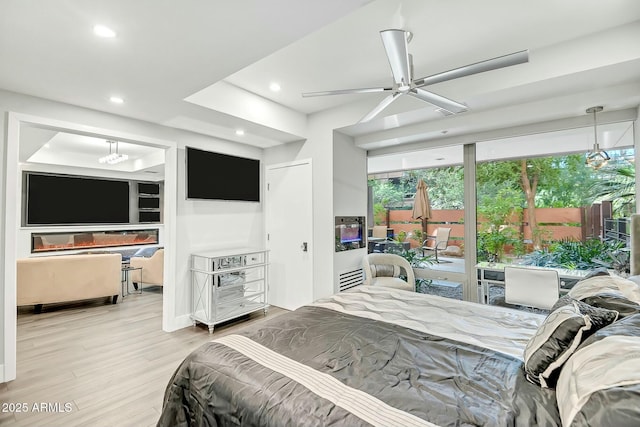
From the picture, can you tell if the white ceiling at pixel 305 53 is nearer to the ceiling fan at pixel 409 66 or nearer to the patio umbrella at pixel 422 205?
the ceiling fan at pixel 409 66

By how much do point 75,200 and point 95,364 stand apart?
557 cm

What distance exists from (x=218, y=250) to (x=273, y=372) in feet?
10.5

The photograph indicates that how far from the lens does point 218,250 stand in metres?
4.36

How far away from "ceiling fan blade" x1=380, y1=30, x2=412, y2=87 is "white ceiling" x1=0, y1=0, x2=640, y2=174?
208 mm

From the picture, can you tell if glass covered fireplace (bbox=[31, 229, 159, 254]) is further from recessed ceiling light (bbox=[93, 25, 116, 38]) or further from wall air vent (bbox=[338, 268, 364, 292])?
recessed ceiling light (bbox=[93, 25, 116, 38])

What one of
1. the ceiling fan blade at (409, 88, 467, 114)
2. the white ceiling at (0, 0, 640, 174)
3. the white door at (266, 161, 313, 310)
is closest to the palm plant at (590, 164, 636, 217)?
the white ceiling at (0, 0, 640, 174)

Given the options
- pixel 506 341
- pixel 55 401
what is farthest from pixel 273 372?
pixel 55 401

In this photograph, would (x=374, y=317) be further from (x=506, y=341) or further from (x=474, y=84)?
(x=474, y=84)

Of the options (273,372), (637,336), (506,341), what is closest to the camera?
(637,336)

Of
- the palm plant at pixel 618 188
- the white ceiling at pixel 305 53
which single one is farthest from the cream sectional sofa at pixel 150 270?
the palm plant at pixel 618 188

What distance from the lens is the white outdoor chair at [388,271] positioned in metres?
3.97

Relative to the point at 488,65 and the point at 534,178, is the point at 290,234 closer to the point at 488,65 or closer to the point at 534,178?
the point at 534,178

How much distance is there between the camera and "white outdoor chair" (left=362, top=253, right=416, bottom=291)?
3969 millimetres

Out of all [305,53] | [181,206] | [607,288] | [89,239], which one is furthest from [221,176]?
[89,239]
